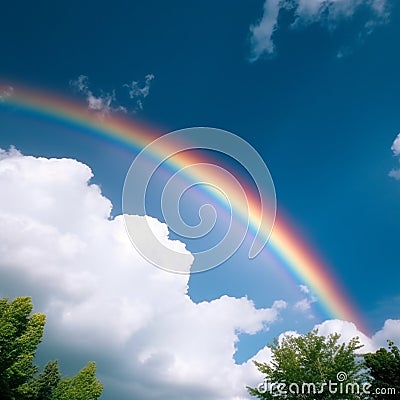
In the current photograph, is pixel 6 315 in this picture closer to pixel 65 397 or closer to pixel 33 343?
pixel 33 343

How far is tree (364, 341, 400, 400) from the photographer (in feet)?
72.0

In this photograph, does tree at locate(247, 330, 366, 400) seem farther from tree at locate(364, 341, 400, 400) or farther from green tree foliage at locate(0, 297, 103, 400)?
green tree foliage at locate(0, 297, 103, 400)

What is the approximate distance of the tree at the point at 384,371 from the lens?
22.0 metres

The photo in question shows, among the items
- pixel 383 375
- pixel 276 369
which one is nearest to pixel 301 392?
pixel 276 369

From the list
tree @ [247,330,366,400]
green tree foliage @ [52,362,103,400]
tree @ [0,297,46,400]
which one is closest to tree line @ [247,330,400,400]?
Answer: tree @ [247,330,366,400]

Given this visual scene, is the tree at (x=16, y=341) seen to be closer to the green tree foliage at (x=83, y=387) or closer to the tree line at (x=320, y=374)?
the green tree foliage at (x=83, y=387)

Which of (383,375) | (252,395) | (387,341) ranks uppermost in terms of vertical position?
(387,341)

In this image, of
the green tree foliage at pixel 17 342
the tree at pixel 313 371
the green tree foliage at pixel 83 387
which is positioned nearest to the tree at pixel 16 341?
the green tree foliage at pixel 17 342

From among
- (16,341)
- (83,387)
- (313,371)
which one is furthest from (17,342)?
(313,371)

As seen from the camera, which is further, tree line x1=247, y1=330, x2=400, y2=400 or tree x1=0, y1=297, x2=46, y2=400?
tree x1=0, y1=297, x2=46, y2=400

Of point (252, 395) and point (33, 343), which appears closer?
point (252, 395)

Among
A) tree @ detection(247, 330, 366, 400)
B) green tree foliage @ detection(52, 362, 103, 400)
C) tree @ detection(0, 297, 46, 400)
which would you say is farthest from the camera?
green tree foliage @ detection(52, 362, 103, 400)

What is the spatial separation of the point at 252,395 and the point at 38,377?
43209 millimetres

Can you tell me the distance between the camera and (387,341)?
24.4 m
